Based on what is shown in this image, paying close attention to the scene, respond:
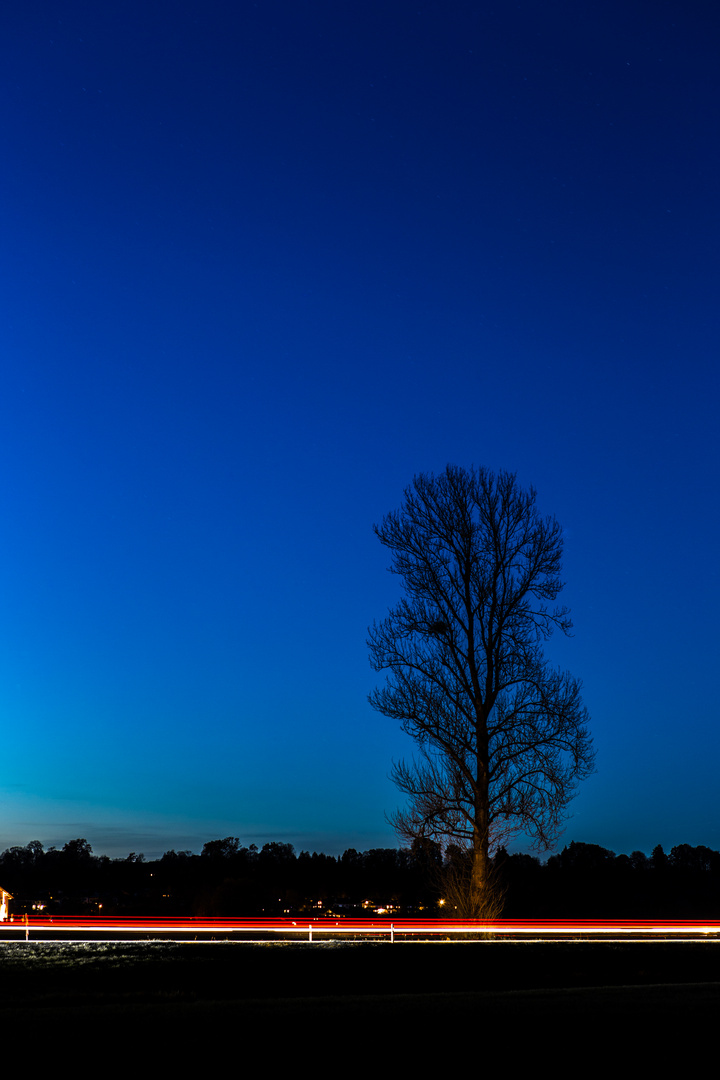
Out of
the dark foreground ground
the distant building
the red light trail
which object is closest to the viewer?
the dark foreground ground

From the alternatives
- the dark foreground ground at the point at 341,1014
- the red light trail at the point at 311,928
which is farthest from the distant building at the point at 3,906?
the dark foreground ground at the point at 341,1014

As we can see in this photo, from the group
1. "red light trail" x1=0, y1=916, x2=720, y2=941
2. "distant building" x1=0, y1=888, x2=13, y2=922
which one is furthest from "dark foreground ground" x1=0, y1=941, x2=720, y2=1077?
"distant building" x1=0, y1=888, x2=13, y2=922

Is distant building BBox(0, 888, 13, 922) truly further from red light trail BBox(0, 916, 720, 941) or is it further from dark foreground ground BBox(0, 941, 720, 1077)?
dark foreground ground BBox(0, 941, 720, 1077)

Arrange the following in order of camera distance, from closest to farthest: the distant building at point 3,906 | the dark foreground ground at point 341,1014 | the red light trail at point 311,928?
the dark foreground ground at point 341,1014
the red light trail at point 311,928
the distant building at point 3,906

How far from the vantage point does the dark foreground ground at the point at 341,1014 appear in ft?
26.7

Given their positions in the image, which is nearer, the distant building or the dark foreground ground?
the dark foreground ground

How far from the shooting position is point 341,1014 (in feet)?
33.7

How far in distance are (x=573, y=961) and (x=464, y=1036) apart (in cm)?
1222

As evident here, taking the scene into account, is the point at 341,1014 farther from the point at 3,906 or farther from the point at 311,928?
the point at 3,906

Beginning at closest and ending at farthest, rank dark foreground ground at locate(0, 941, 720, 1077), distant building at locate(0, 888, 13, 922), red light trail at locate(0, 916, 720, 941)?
1. dark foreground ground at locate(0, 941, 720, 1077)
2. red light trail at locate(0, 916, 720, 941)
3. distant building at locate(0, 888, 13, 922)

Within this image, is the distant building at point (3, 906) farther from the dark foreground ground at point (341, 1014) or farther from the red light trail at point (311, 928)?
the dark foreground ground at point (341, 1014)

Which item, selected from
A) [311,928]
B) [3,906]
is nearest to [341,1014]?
[311,928]

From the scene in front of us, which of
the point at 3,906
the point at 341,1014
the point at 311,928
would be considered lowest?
the point at 3,906

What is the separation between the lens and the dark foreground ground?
320 inches
